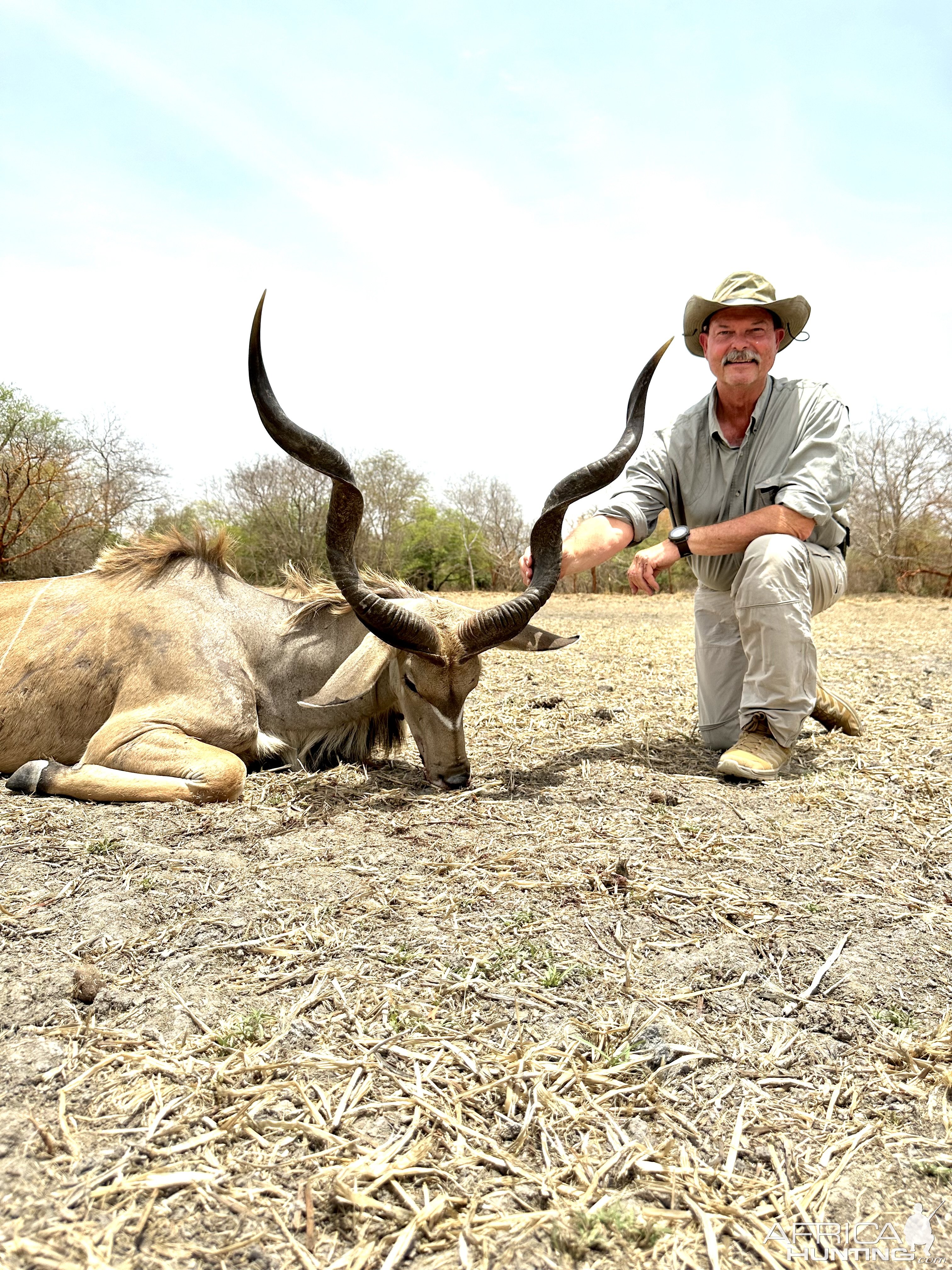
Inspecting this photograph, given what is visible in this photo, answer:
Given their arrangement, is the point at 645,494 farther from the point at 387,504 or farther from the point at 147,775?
the point at 387,504

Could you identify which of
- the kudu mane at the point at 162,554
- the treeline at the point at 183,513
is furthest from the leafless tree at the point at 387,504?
the kudu mane at the point at 162,554

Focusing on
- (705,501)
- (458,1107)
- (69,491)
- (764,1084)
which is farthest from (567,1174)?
(69,491)

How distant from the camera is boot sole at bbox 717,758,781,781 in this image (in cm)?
482

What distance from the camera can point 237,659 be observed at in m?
5.29

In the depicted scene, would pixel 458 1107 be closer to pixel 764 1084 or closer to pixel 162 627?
pixel 764 1084

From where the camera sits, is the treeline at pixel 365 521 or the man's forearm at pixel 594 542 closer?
the man's forearm at pixel 594 542

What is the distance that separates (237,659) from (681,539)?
2830 mm

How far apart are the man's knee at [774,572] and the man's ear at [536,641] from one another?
106 centimetres

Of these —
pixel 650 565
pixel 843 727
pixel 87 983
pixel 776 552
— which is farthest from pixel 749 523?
pixel 87 983

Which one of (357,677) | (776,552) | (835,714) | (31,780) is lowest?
(31,780)

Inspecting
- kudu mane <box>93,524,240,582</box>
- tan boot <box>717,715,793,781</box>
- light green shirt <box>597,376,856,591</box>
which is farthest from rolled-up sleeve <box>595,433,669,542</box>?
kudu mane <box>93,524,240,582</box>

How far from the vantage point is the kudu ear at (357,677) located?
5102mm

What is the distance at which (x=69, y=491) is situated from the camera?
953 inches

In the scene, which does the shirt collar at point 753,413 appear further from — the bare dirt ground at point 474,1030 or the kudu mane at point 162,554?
the kudu mane at point 162,554
